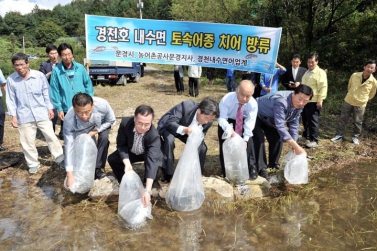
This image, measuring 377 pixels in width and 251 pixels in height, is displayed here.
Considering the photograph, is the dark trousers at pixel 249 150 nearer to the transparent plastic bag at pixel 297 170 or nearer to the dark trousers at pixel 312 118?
the transparent plastic bag at pixel 297 170

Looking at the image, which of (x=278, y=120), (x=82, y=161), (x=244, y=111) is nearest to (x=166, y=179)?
(x=82, y=161)

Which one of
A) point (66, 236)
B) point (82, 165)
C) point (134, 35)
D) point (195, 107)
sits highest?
point (134, 35)

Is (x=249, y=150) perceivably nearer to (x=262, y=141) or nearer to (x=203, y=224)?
(x=262, y=141)

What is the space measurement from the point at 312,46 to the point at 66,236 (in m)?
11.2

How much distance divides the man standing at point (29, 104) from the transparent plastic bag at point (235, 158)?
2178 millimetres

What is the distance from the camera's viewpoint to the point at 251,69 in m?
5.07

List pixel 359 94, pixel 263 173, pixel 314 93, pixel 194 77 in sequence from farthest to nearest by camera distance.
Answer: pixel 194 77, pixel 359 94, pixel 314 93, pixel 263 173

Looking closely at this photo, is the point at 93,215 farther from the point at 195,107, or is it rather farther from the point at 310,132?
the point at 310,132

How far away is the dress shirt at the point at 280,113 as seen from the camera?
320 cm

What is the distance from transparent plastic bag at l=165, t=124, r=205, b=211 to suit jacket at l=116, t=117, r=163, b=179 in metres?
0.24

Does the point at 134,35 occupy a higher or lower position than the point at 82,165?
higher

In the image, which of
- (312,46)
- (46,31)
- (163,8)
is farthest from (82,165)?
(46,31)

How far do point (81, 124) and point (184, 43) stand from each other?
2.65 metres

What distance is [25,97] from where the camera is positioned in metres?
3.53
